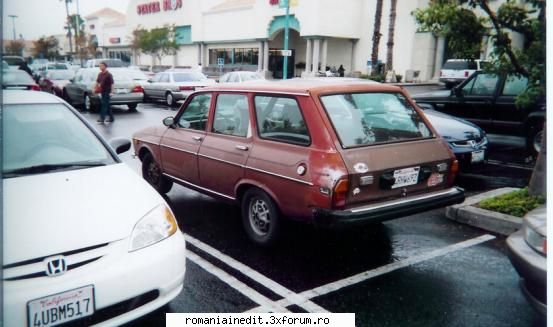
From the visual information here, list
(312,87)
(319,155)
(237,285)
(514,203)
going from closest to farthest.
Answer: (237,285) < (319,155) < (312,87) < (514,203)

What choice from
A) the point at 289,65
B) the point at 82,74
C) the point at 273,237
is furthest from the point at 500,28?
the point at 289,65

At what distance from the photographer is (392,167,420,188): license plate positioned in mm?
4155

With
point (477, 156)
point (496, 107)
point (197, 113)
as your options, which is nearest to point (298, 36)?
point (496, 107)

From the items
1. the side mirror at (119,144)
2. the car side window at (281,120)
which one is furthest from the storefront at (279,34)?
the side mirror at (119,144)

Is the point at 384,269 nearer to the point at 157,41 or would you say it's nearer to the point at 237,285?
the point at 237,285

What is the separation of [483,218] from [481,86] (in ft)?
17.9

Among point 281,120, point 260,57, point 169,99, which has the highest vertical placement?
point 260,57

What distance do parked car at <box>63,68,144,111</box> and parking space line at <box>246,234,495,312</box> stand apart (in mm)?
13861

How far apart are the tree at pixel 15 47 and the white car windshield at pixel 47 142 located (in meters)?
0.70

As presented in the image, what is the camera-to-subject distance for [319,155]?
394 cm

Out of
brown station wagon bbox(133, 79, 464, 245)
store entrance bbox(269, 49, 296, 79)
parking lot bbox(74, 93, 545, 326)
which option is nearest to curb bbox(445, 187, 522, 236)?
parking lot bbox(74, 93, 545, 326)

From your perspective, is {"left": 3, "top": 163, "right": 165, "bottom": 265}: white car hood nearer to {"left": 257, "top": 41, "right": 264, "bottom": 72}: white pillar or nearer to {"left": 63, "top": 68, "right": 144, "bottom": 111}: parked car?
{"left": 63, "top": 68, "right": 144, "bottom": 111}: parked car

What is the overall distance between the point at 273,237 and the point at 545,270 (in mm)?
2322

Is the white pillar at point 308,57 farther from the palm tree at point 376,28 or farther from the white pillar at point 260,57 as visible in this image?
the palm tree at point 376,28
